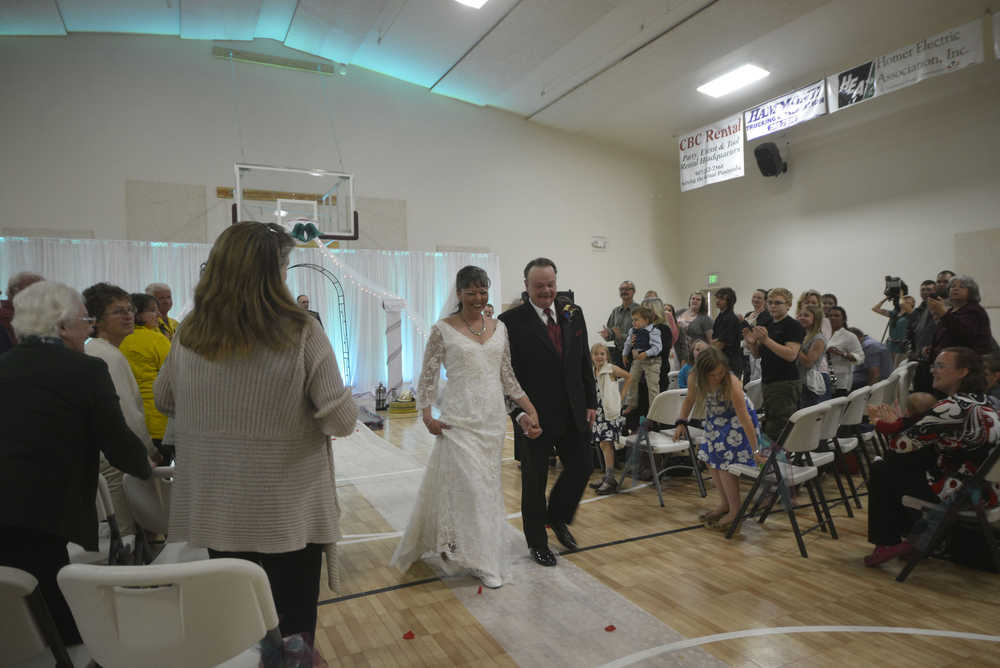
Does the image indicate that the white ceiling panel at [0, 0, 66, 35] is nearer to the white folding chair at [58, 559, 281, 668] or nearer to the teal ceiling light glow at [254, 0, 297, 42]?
the teal ceiling light glow at [254, 0, 297, 42]

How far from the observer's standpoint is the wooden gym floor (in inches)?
92.8

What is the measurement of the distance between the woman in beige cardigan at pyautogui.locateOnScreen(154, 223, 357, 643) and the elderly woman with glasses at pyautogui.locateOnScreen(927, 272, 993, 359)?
4905 millimetres

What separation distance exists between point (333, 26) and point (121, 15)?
2.76 m

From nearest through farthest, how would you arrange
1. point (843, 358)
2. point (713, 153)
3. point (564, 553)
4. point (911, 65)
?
point (564, 553)
point (843, 358)
point (911, 65)
point (713, 153)

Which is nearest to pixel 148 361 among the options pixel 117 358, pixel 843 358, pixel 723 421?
pixel 117 358

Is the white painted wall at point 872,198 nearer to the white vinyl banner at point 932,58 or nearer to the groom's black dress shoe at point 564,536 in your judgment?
the white vinyl banner at point 932,58

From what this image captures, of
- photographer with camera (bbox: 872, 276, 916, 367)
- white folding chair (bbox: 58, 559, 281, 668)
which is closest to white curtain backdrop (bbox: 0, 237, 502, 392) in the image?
photographer with camera (bbox: 872, 276, 916, 367)

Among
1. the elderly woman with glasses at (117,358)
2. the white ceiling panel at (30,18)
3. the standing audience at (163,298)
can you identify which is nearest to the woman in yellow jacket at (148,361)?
the elderly woman with glasses at (117,358)

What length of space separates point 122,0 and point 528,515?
845cm

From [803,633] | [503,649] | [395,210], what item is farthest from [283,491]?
[395,210]

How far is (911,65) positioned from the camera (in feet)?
21.5

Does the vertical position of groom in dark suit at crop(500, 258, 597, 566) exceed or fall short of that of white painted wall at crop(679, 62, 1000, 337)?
it falls short

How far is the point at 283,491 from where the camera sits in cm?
155

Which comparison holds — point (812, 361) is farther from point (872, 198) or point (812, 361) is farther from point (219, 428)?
point (872, 198)
